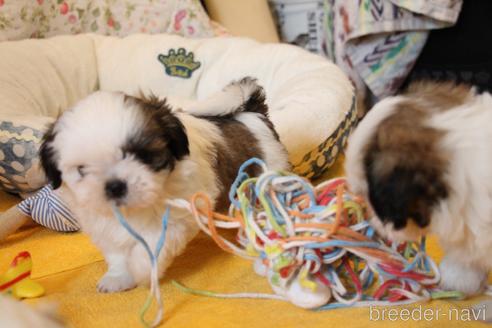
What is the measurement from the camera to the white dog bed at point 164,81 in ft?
8.55

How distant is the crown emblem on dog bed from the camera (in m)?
3.66

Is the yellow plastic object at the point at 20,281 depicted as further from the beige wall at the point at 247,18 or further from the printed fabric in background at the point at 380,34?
the beige wall at the point at 247,18

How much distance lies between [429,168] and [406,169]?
6 cm

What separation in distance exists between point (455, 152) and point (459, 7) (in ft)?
8.33

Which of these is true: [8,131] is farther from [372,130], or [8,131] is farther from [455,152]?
[455,152]

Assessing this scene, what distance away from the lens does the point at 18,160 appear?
8.09ft

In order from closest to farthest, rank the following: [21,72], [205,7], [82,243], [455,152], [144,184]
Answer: [455,152], [144,184], [82,243], [21,72], [205,7]

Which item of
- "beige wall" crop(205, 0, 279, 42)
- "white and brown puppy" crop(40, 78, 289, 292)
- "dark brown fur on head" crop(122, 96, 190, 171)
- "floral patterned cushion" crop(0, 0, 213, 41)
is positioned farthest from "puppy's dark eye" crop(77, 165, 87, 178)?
"beige wall" crop(205, 0, 279, 42)

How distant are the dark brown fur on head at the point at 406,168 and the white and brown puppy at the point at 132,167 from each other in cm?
63

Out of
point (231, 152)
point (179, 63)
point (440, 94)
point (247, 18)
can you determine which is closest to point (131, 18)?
point (179, 63)

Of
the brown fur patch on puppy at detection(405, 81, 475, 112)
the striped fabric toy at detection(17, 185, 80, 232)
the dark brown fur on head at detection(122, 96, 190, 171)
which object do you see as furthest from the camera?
the striped fabric toy at detection(17, 185, 80, 232)

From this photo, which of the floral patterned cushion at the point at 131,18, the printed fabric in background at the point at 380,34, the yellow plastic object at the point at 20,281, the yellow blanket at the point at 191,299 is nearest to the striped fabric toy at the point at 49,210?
the yellow blanket at the point at 191,299

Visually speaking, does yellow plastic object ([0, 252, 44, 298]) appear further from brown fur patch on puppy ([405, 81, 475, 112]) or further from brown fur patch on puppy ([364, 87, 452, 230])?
brown fur patch on puppy ([405, 81, 475, 112])

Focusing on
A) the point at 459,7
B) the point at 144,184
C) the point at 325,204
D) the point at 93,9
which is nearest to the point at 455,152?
the point at 325,204
